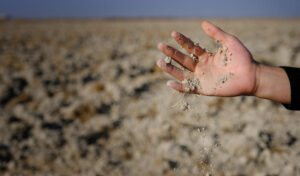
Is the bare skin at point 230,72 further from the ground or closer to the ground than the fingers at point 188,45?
closer to the ground

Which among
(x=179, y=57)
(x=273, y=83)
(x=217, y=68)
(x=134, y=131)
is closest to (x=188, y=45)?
(x=179, y=57)

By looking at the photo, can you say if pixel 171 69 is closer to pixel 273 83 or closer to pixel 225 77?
pixel 225 77

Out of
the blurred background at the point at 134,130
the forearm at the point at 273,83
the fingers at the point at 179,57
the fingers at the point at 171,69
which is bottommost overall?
the blurred background at the point at 134,130

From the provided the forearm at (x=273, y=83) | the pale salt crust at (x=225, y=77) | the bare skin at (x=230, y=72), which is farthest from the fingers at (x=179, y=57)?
the forearm at (x=273, y=83)

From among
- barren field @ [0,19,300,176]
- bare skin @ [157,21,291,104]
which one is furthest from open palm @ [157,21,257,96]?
barren field @ [0,19,300,176]

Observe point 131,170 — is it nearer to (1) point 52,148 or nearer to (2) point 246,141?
(1) point 52,148

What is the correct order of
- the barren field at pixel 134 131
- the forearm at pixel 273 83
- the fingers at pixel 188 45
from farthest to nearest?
the barren field at pixel 134 131 → the fingers at pixel 188 45 → the forearm at pixel 273 83

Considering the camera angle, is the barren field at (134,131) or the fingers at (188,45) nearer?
the fingers at (188,45)

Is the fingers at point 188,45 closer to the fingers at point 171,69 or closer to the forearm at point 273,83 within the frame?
the fingers at point 171,69
